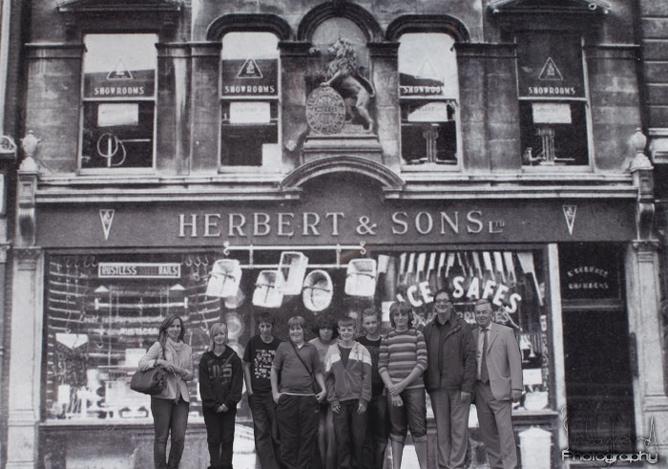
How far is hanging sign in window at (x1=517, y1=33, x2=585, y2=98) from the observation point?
11719 millimetres

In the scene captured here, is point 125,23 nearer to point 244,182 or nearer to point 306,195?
point 244,182

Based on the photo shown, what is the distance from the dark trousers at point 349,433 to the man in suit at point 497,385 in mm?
1384

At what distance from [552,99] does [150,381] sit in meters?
7.22

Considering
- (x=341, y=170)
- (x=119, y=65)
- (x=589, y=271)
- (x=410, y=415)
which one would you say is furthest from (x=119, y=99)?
(x=589, y=271)

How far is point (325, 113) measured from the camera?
11.4 meters

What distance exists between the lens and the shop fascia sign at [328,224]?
438 inches

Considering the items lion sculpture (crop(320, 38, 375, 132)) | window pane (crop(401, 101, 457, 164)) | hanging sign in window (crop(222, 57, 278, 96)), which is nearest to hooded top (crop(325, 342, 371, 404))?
window pane (crop(401, 101, 457, 164))

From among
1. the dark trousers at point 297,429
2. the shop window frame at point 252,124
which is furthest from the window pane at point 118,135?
the dark trousers at point 297,429

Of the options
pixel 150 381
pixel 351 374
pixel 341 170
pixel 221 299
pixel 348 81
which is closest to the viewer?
pixel 150 381

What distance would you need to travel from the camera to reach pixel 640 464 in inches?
427

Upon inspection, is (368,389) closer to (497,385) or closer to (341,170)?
(497,385)

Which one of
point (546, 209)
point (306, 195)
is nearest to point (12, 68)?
point (306, 195)

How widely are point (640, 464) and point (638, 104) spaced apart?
17.2ft

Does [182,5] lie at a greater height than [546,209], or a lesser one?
greater
